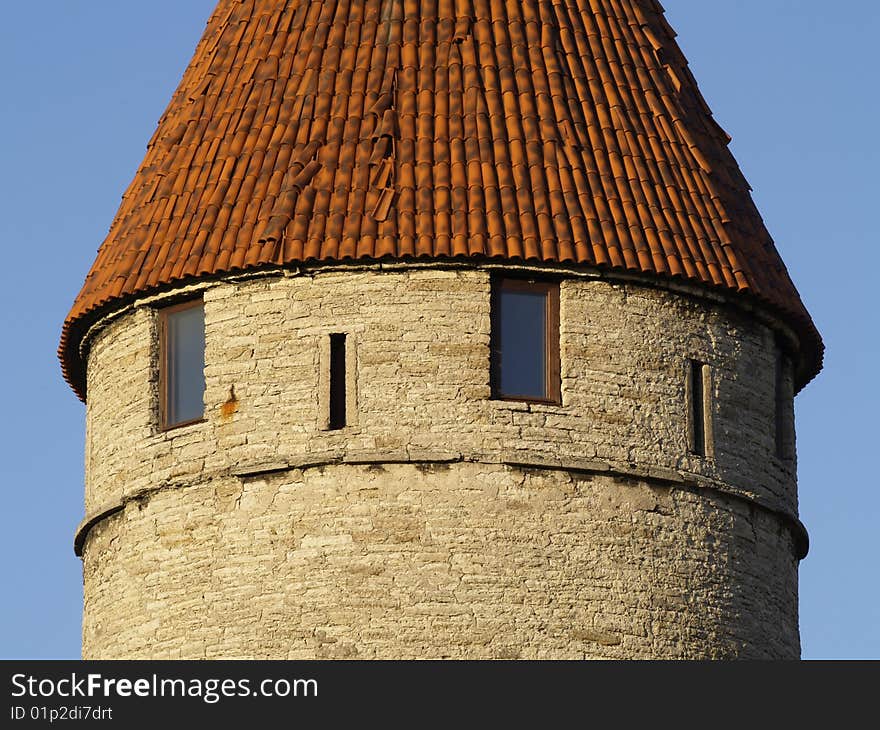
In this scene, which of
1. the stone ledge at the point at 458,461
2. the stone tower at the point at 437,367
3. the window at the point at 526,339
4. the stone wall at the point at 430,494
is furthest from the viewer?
the window at the point at 526,339

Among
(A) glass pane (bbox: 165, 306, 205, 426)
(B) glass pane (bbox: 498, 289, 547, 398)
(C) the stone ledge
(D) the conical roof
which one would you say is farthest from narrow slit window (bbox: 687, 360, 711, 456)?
(A) glass pane (bbox: 165, 306, 205, 426)

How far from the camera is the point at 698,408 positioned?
30.8 m

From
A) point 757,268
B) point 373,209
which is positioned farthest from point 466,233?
point 757,268

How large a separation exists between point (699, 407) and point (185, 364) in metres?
4.71

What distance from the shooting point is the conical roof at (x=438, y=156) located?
30328 mm

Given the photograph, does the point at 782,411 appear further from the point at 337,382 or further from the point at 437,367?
the point at 337,382

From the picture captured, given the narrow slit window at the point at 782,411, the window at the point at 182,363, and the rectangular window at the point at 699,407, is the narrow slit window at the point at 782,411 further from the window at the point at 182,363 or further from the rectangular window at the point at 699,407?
the window at the point at 182,363

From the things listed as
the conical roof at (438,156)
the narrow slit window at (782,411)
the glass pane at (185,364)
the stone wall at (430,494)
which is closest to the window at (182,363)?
the glass pane at (185,364)

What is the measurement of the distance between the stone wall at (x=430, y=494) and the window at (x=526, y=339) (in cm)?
13

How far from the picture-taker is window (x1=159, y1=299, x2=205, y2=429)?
1208 inches

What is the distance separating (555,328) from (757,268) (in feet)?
7.68

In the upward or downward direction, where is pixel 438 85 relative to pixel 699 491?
upward

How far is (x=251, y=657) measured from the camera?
96.3 feet

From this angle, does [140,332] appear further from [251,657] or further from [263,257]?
[251,657]
